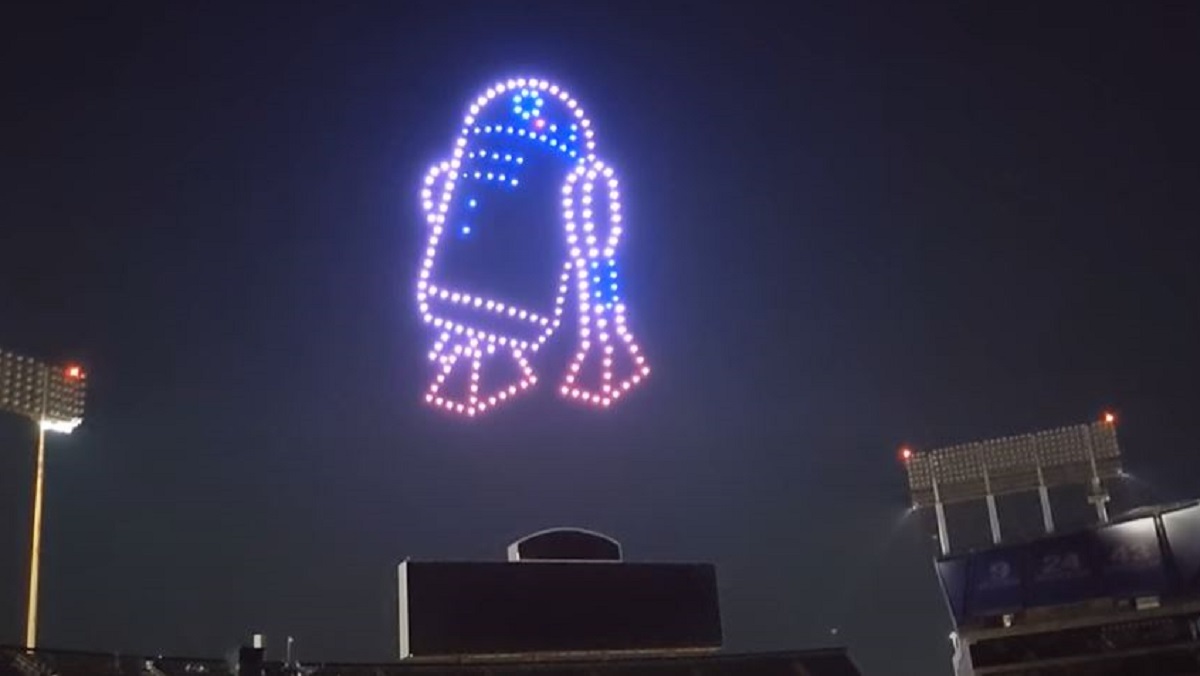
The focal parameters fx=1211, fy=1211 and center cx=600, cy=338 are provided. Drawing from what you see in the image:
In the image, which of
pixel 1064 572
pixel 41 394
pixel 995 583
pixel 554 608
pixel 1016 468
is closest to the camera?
pixel 554 608

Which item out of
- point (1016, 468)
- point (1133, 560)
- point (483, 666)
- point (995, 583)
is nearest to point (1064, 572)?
point (1133, 560)

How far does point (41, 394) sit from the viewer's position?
109 feet

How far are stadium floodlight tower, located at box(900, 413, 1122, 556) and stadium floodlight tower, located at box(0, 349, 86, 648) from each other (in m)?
32.2

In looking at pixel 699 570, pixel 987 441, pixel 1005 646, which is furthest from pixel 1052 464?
pixel 699 570

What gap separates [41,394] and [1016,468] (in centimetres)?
3538

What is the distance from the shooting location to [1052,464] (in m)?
47.2

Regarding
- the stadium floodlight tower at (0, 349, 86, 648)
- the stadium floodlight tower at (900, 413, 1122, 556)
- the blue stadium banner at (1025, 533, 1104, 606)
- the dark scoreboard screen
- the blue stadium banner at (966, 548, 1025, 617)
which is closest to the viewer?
the dark scoreboard screen

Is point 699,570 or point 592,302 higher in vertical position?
point 592,302

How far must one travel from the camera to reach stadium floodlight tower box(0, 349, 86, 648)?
3253 centimetres

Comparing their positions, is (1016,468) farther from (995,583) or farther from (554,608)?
(554,608)

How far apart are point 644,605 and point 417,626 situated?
3.71 m

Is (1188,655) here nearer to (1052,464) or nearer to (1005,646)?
(1005,646)

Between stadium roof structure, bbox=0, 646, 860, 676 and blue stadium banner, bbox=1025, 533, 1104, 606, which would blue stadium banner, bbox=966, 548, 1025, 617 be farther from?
stadium roof structure, bbox=0, 646, 860, 676

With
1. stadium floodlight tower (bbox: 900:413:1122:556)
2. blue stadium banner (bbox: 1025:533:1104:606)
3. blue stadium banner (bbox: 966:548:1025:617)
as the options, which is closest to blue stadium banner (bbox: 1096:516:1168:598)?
blue stadium banner (bbox: 1025:533:1104:606)
